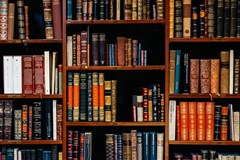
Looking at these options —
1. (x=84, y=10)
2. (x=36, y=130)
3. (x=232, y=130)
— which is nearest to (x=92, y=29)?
(x=84, y=10)

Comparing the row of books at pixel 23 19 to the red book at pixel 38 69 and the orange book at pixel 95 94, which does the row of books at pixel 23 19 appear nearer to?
the red book at pixel 38 69

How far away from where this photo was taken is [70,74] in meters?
2.25

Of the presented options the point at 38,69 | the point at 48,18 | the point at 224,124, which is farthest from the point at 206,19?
the point at 38,69

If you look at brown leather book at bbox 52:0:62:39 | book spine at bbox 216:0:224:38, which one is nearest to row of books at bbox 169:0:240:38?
book spine at bbox 216:0:224:38

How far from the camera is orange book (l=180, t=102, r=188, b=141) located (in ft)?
7.38

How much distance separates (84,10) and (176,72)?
726mm

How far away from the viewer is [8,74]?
225 centimetres

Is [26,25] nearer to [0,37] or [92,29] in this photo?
[0,37]

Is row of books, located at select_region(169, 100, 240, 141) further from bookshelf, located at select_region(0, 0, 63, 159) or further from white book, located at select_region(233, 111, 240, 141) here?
bookshelf, located at select_region(0, 0, 63, 159)

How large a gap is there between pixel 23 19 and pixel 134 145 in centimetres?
111

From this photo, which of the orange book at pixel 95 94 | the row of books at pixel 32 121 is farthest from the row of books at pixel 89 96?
the row of books at pixel 32 121

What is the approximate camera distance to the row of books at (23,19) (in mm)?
2234

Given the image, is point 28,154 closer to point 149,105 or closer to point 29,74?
point 29,74

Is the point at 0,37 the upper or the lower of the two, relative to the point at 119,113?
upper
